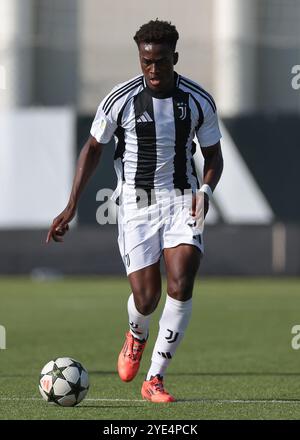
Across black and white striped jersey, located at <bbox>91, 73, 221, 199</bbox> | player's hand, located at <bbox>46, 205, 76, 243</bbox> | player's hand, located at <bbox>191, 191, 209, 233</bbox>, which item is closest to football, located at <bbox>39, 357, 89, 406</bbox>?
player's hand, located at <bbox>46, 205, 76, 243</bbox>

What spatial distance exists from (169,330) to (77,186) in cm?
111

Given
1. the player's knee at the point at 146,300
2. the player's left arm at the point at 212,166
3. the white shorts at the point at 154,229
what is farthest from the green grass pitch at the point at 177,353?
the player's left arm at the point at 212,166

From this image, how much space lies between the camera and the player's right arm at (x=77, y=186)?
8.31 m

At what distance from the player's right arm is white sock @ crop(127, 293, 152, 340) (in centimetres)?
69

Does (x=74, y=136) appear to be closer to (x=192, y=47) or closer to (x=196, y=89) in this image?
(x=192, y=47)

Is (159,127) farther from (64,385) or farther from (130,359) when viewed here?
(64,385)

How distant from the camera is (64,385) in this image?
25.6ft

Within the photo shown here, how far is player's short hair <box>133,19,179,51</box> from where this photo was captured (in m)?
8.07

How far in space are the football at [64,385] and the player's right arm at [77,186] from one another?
2.90 feet

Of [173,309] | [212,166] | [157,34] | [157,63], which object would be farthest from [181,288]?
[157,34]

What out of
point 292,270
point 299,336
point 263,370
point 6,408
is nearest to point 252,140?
point 292,270

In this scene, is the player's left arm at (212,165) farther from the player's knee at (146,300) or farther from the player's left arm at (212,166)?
the player's knee at (146,300)

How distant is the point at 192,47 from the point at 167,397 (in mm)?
20022

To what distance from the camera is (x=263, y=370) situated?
1068 cm
